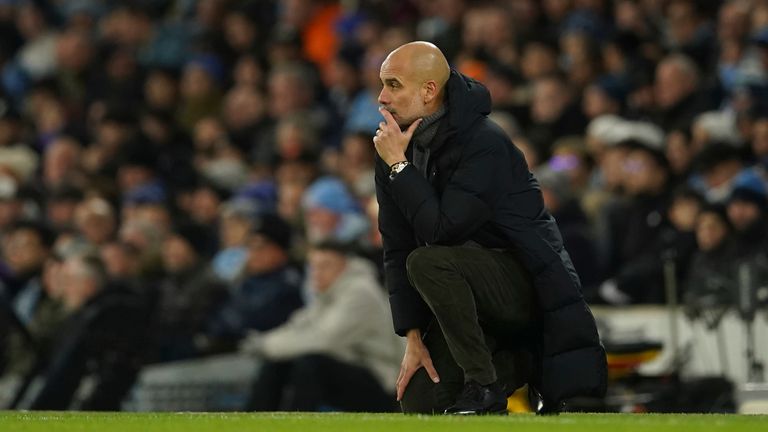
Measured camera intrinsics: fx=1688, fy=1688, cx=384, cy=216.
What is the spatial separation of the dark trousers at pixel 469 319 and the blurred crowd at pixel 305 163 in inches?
133

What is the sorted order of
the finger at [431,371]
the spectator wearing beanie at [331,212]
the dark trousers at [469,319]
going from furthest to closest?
the spectator wearing beanie at [331,212] < the finger at [431,371] < the dark trousers at [469,319]

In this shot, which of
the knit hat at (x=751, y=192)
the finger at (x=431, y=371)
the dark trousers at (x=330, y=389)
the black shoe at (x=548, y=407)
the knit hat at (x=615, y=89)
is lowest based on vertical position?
the dark trousers at (x=330, y=389)

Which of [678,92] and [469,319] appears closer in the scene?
[469,319]

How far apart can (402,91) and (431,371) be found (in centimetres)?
108

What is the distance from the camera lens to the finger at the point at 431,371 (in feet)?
21.0

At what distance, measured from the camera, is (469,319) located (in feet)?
19.6

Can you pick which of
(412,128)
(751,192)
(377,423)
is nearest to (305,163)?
(751,192)

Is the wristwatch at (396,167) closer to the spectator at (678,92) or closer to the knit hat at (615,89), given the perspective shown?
the spectator at (678,92)

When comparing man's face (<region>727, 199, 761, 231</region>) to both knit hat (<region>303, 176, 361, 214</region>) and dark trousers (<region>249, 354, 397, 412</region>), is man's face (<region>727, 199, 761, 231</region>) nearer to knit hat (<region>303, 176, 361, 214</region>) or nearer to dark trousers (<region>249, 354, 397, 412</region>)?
dark trousers (<region>249, 354, 397, 412</region>)

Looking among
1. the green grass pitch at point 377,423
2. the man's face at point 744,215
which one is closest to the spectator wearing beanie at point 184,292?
the man's face at point 744,215

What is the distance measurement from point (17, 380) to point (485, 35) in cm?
468

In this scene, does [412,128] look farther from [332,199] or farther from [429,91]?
[332,199]

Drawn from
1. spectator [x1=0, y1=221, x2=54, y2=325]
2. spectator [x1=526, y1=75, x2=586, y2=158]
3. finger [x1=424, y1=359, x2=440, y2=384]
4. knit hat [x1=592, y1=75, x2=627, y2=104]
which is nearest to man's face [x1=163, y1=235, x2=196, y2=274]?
spectator [x1=0, y1=221, x2=54, y2=325]

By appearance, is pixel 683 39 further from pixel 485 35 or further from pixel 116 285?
pixel 116 285
